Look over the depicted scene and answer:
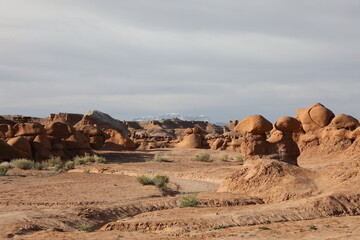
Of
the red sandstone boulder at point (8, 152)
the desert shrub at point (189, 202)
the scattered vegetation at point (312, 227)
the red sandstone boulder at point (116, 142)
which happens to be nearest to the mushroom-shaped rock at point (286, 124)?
the desert shrub at point (189, 202)

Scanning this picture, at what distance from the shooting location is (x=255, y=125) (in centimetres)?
2136

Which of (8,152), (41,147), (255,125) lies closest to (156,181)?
(255,125)

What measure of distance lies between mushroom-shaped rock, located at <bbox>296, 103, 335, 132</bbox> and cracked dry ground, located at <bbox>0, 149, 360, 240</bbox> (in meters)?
12.8

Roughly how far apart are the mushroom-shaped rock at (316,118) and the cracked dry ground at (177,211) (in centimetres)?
1284

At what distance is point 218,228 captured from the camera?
35.2ft

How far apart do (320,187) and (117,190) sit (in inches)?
291

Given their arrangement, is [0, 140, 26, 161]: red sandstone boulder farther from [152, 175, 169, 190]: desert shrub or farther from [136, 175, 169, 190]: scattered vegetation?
[152, 175, 169, 190]: desert shrub

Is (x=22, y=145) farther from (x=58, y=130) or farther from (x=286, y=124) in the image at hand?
(x=286, y=124)

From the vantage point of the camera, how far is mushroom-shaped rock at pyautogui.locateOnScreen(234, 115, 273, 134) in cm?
2136

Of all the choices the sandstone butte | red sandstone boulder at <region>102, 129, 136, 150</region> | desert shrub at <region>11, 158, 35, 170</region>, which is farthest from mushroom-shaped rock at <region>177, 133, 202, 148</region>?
desert shrub at <region>11, 158, 35, 170</region>

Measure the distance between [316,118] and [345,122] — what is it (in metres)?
1.94

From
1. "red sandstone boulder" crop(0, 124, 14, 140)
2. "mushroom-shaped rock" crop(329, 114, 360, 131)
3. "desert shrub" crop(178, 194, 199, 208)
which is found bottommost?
"desert shrub" crop(178, 194, 199, 208)

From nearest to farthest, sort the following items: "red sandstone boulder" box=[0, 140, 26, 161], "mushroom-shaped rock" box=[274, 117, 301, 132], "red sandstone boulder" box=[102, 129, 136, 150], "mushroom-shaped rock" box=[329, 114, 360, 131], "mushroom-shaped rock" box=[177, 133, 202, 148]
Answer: "mushroom-shaped rock" box=[274, 117, 301, 132] → "mushroom-shaped rock" box=[329, 114, 360, 131] → "red sandstone boulder" box=[0, 140, 26, 161] → "red sandstone boulder" box=[102, 129, 136, 150] → "mushroom-shaped rock" box=[177, 133, 202, 148]

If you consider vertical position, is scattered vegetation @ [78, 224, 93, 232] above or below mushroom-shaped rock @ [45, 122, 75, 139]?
below
